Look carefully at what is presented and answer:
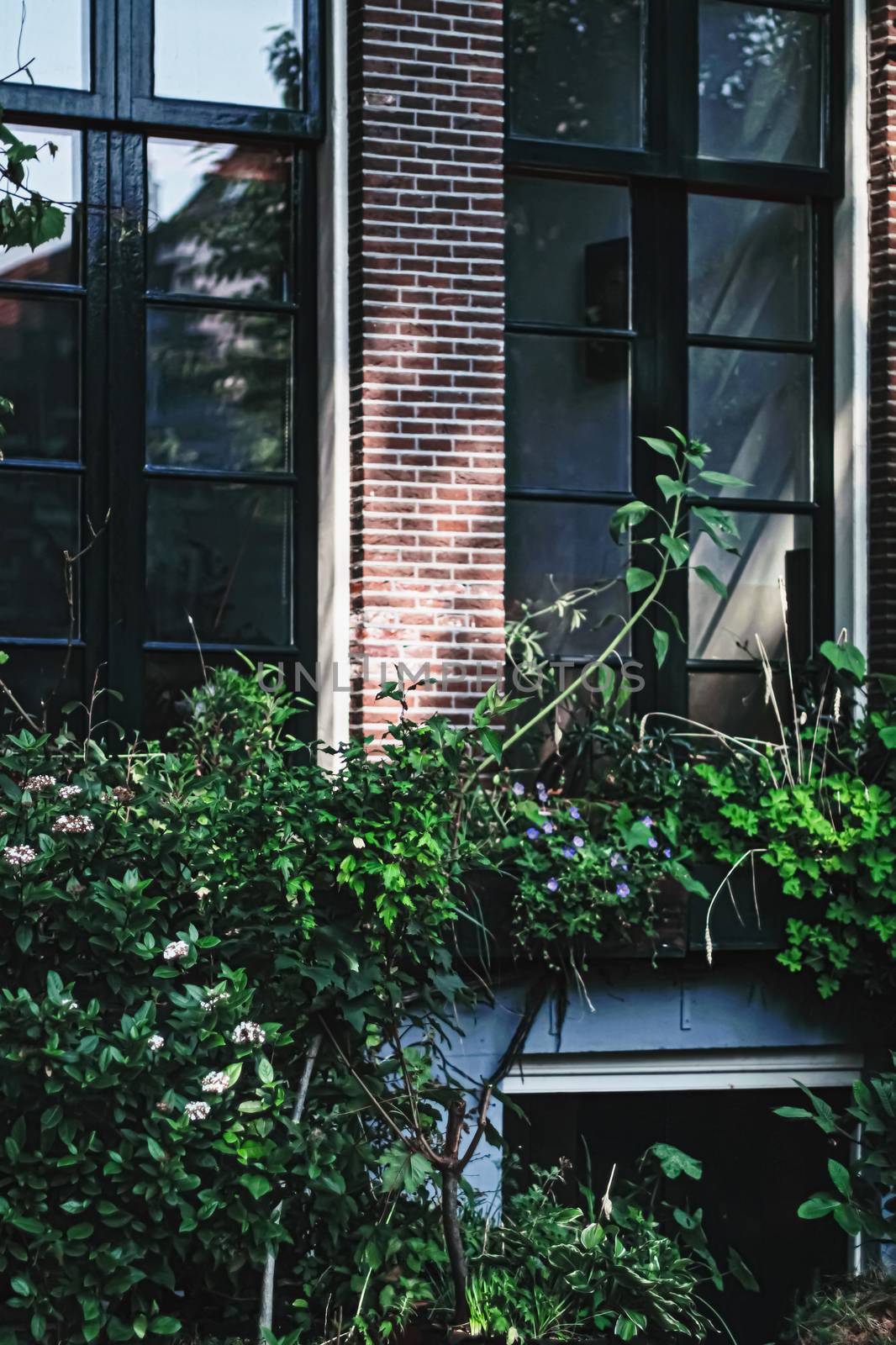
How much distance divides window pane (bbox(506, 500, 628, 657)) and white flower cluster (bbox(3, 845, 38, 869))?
2.90 metres

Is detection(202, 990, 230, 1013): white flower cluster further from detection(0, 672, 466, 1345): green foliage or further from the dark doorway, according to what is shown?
the dark doorway

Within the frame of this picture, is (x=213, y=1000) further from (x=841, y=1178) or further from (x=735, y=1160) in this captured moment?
(x=735, y=1160)

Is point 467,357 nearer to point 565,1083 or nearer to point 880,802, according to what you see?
point 880,802

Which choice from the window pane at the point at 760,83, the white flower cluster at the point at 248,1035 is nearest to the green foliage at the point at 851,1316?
the white flower cluster at the point at 248,1035

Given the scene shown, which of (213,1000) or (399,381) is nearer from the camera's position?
Answer: (213,1000)

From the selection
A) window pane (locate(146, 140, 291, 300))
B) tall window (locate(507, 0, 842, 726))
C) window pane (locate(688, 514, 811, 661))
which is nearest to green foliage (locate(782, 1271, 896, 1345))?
tall window (locate(507, 0, 842, 726))

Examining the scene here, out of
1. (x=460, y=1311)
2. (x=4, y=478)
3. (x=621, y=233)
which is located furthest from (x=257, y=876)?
(x=621, y=233)

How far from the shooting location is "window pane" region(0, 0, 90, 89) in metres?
6.01

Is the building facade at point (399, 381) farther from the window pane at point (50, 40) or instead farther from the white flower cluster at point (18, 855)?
the white flower cluster at point (18, 855)

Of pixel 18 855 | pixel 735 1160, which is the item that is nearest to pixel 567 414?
pixel 735 1160

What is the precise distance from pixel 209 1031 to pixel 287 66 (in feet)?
13.5

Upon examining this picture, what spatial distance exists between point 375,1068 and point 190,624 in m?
2.30

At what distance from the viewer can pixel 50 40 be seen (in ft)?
19.9

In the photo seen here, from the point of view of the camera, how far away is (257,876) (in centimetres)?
424
